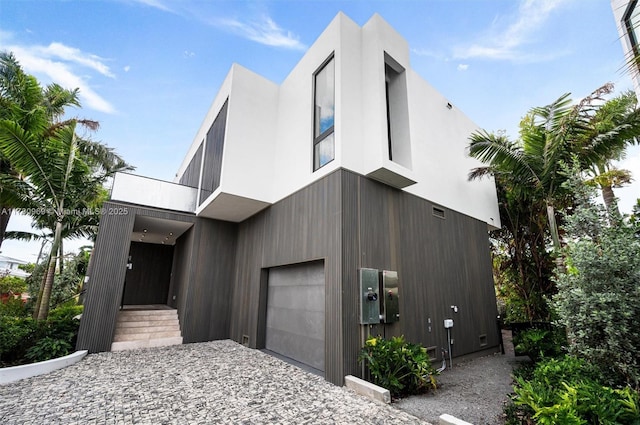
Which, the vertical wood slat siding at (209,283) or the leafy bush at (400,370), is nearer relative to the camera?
the leafy bush at (400,370)

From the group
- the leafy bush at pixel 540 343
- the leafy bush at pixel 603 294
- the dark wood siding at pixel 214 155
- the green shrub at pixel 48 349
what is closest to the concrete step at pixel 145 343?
the green shrub at pixel 48 349

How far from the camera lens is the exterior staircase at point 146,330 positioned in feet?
22.9

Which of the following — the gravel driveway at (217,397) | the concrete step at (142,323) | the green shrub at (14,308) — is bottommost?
the gravel driveway at (217,397)

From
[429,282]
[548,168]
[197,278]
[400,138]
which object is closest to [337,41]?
[400,138]

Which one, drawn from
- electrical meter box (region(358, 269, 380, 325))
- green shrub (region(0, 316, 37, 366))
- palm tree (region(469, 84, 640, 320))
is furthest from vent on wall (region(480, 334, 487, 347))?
green shrub (region(0, 316, 37, 366))

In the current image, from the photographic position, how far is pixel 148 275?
11930 millimetres

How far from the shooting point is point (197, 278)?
800 cm

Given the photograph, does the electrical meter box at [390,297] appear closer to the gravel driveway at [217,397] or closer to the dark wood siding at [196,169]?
the gravel driveway at [217,397]

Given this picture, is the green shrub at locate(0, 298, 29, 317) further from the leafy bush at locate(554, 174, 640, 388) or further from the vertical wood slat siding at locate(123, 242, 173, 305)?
the leafy bush at locate(554, 174, 640, 388)

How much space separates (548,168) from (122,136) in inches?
578

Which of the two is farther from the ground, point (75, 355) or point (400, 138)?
point (400, 138)

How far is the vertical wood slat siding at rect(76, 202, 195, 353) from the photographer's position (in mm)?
6441

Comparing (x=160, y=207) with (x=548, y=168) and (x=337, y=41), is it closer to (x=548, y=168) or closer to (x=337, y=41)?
(x=337, y=41)

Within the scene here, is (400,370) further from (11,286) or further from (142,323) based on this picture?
(11,286)
